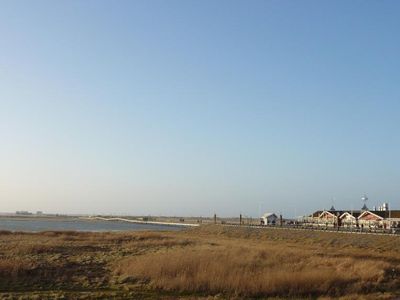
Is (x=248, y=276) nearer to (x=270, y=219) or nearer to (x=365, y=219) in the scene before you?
(x=365, y=219)

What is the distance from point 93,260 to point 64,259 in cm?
200

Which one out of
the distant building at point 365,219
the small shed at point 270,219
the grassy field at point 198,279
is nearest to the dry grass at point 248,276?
the grassy field at point 198,279

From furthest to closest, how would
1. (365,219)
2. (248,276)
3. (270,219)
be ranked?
(270,219) → (365,219) → (248,276)

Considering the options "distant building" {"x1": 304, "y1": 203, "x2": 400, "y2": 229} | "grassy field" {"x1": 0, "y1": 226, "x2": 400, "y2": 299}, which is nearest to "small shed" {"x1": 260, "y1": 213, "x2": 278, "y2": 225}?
"distant building" {"x1": 304, "y1": 203, "x2": 400, "y2": 229}

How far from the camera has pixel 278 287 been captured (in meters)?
23.3

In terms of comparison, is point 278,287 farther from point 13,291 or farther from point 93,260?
point 93,260

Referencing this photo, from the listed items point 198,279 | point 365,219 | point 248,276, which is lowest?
point 198,279

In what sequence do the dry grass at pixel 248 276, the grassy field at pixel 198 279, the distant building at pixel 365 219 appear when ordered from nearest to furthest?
1. the grassy field at pixel 198 279
2. the dry grass at pixel 248 276
3. the distant building at pixel 365 219

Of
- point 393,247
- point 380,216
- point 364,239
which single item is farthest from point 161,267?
point 380,216

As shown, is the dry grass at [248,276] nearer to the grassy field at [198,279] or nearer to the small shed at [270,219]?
the grassy field at [198,279]

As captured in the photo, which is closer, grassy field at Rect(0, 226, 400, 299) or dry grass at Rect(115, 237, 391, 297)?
grassy field at Rect(0, 226, 400, 299)

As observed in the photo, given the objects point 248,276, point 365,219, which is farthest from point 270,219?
point 248,276

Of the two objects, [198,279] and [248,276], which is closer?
[198,279]

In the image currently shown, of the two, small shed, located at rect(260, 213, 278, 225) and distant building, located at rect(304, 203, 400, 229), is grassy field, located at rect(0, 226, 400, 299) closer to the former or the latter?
distant building, located at rect(304, 203, 400, 229)
